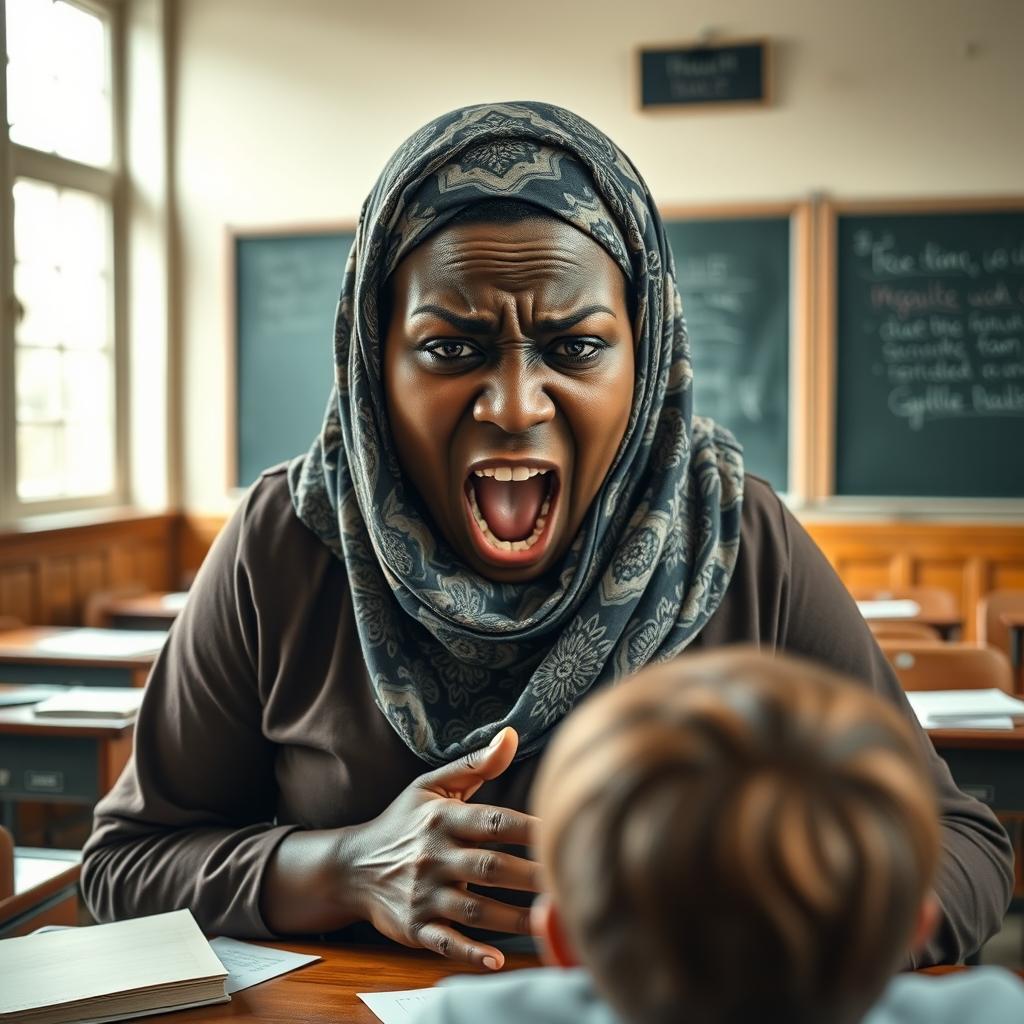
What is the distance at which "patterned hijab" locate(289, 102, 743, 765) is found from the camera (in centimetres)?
127

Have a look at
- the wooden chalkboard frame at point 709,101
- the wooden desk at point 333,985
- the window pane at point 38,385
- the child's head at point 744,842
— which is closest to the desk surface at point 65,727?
the wooden desk at point 333,985

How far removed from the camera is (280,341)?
5.95 metres

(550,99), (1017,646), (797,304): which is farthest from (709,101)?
(1017,646)

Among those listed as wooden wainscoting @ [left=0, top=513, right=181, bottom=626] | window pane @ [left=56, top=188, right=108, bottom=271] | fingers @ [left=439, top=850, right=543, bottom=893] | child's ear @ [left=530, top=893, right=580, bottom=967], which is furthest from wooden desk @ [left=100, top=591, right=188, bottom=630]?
child's ear @ [left=530, top=893, right=580, bottom=967]

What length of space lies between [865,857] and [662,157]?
17.5 feet

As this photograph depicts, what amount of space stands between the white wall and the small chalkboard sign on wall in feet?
0.20

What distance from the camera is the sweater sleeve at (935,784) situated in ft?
3.89

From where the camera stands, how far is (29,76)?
510 centimetres

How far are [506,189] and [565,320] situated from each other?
0.14 meters

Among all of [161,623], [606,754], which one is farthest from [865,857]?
[161,623]

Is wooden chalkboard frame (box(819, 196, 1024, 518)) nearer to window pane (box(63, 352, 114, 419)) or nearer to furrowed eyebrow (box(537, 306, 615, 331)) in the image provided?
window pane (box(63, 352, 114, 419))

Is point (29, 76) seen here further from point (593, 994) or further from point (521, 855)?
point (593, 994)

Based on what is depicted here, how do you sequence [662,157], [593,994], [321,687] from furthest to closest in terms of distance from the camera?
[662,157]
[321,687]
[593,994]

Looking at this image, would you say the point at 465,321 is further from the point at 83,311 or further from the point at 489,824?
the point at 83,311
